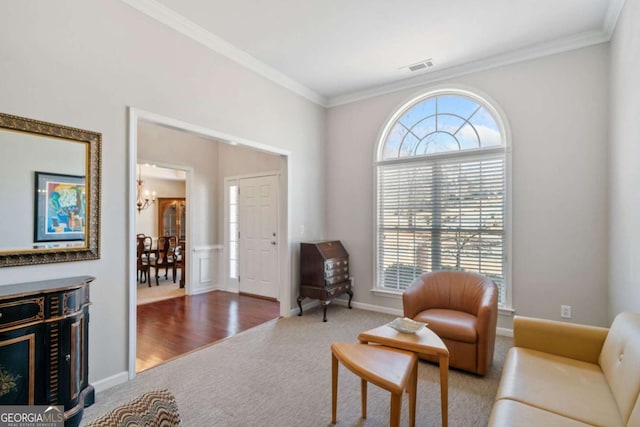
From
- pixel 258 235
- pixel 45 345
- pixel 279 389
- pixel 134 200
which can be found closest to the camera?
pixel 45 345

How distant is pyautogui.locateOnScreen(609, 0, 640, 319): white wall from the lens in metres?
2.21

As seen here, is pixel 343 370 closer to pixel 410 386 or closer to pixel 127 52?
pixel 410 386

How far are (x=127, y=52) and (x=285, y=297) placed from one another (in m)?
3.22

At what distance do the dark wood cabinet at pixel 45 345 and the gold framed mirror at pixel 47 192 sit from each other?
0.25m

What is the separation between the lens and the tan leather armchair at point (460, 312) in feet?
8.51

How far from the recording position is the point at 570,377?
5.79 feet

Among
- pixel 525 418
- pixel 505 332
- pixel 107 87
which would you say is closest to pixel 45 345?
pixel 107 87

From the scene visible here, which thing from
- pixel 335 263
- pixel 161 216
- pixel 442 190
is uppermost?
pixel 442 190

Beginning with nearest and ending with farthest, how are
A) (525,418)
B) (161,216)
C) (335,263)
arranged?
(525,418)
(335,263)
(161,216)

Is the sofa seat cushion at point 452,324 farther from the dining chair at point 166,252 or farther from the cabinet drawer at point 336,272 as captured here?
the dining chair at point 166,252

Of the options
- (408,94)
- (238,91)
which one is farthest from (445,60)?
(238,91)

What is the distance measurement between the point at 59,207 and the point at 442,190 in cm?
387

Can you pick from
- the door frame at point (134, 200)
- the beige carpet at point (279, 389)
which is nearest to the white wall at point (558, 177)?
the beige carpet at point (279, 389)

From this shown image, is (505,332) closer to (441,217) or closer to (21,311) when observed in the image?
(441,217)
